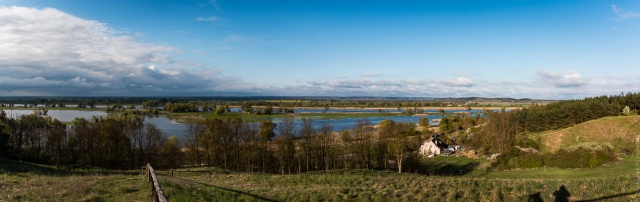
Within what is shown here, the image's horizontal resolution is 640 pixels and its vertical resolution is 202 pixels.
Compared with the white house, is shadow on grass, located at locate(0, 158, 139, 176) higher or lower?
higher

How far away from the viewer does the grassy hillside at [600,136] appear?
36.2m

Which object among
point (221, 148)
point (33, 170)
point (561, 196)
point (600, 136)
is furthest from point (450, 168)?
point (33, 170)

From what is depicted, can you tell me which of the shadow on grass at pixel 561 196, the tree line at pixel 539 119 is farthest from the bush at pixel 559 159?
the shadow on grass at pixel 561 196

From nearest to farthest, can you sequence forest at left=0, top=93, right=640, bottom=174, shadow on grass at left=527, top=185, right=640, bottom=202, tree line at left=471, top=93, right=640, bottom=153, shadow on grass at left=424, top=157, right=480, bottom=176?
shadow on grass at left=527, top=185, right=640, bottom=202 < shadow on grass at left=424, top=157, right=480, bottom=176 < forest at left=0, top=93, right=640, bottom=174 < tree line at left=471, top=93, right=640, bottom=153

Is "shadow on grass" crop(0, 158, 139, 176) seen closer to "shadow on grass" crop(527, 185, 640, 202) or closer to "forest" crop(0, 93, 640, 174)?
"forest" crop(0, 93, 640, 174)

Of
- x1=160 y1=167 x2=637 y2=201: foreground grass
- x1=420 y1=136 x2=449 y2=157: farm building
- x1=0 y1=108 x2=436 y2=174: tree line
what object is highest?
x1=160 y1=167 x2=637 y2=201: foreground grass

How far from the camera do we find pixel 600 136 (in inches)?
1613

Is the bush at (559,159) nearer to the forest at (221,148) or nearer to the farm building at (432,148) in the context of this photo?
the forest at (221,148)

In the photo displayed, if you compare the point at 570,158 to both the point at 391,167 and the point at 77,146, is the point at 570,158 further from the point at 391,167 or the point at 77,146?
the point at 77,146

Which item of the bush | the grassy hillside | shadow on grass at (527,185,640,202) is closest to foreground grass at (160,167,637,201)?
shadow on grass at (527,185,640,202)

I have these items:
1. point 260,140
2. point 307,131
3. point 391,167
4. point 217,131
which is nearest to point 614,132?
point 391,167

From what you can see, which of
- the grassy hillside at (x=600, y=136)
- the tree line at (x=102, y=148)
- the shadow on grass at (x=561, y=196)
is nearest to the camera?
the shadow on grass at (x=561, y=196)

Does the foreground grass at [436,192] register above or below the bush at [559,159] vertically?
above

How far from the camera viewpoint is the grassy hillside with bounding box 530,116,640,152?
36.2 metres
